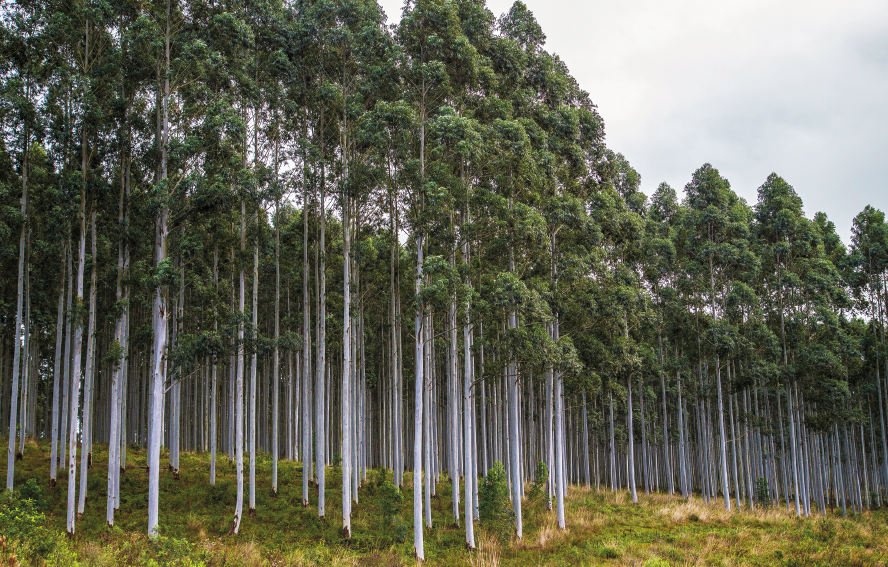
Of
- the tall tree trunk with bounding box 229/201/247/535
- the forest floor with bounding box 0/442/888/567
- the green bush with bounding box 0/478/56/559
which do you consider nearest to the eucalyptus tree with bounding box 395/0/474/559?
the forest floor with bounding box 0/442/888/567

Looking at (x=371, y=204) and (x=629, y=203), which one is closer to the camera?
(x=371, y=204)

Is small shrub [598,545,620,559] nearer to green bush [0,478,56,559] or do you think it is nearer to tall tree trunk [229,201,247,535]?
tall tree trunk [229,201,247,535]

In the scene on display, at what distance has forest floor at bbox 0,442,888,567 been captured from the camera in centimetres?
1353

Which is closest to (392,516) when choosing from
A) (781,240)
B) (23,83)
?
(23,83)

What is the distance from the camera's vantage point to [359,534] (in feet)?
57.8

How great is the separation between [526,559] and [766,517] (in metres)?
16.1

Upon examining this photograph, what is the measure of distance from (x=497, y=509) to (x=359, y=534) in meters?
4.32

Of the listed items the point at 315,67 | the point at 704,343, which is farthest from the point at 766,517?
the point at 315,67

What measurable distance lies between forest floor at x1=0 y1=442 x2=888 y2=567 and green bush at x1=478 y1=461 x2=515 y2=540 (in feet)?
1.29

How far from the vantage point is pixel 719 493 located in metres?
43.7

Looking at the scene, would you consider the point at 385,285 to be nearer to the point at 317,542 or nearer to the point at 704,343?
the point at 317,542

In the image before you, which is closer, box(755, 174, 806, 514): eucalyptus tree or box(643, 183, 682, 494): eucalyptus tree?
box(643, 183, 682, 494): eucalyptus tree

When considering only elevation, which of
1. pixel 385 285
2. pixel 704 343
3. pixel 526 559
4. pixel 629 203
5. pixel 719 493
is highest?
pixel 629 203

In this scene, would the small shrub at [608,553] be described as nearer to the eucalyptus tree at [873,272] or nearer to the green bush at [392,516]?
the green bush at [392,516]
